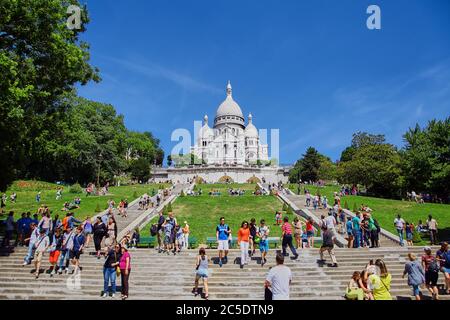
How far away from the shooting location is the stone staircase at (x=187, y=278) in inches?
407

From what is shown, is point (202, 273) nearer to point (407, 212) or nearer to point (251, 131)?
point (407, 212)

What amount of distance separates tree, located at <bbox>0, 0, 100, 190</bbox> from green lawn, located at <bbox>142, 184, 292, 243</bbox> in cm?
853

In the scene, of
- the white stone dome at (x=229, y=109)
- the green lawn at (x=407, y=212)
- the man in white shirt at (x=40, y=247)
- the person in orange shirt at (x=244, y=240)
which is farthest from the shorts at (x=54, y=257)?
the white stone dome at (x=229, y=109)

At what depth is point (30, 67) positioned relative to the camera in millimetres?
14562

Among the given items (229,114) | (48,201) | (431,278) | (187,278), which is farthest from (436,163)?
(229,114)

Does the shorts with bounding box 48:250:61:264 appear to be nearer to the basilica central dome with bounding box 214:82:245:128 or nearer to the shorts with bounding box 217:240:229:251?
the shorts with bounding box 217:240:229:251

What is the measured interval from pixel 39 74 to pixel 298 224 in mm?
12710

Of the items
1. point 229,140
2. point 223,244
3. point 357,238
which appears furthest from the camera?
point 229,140

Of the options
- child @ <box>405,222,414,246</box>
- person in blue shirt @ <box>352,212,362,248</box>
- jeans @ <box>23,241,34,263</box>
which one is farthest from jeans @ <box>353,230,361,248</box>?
jeans @ <box>23,241,34,263</box>

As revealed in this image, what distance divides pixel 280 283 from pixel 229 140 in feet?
306

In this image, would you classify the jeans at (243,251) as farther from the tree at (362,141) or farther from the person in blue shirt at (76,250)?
the tree at (362,141)

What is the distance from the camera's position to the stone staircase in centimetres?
1034

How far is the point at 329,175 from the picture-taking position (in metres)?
70.6

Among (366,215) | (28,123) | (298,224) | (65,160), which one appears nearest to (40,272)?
(28,123)
